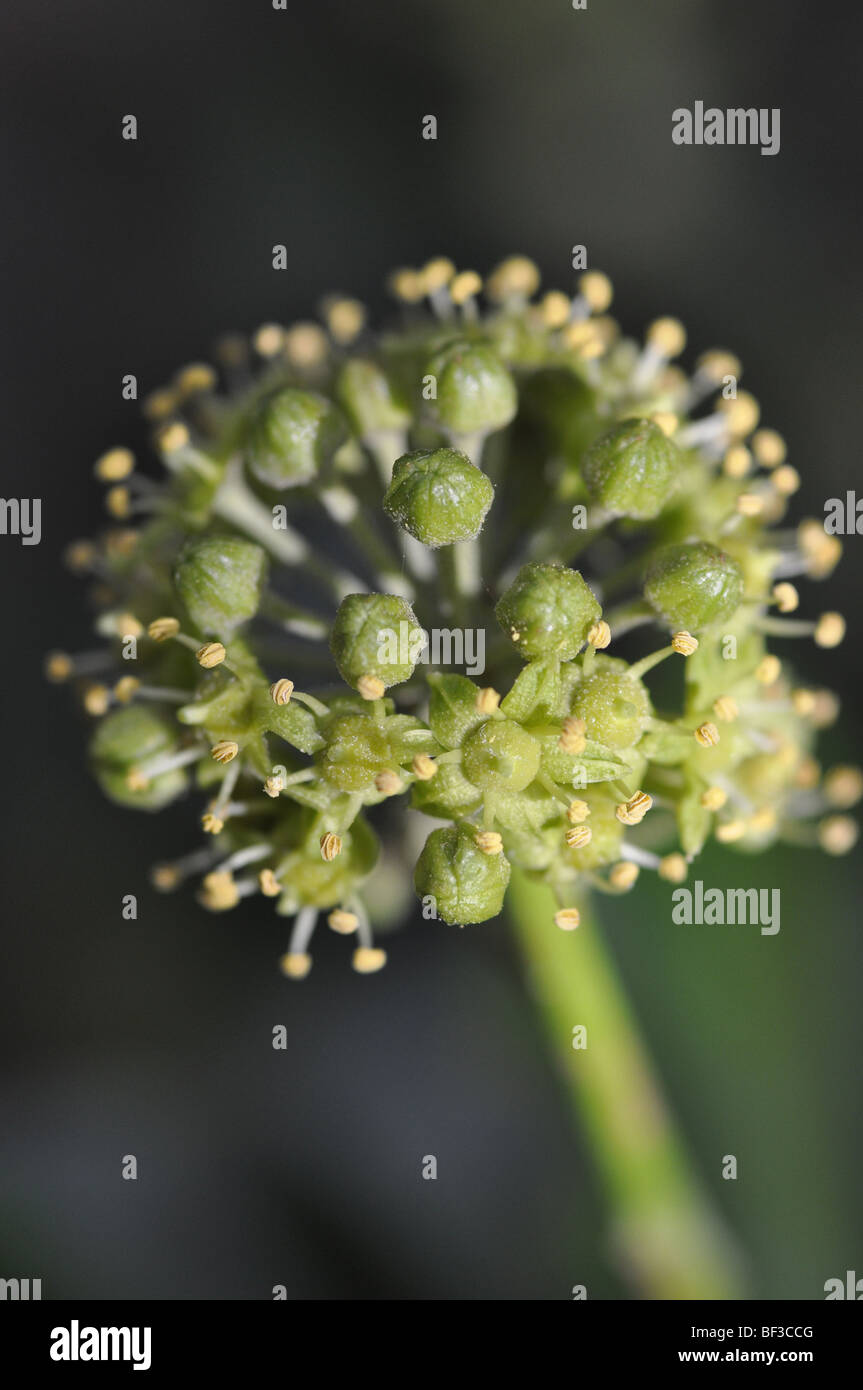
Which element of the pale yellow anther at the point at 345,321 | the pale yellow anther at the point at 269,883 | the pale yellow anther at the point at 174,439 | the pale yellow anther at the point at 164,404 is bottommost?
the pale yellow anther at the point at 269,883

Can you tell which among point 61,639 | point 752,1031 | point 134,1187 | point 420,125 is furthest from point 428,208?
point 134,1187

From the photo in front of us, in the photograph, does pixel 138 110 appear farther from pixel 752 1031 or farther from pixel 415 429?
pixel 752 1031

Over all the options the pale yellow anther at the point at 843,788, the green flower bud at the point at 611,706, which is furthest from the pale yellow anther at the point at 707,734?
the pale yellow anther at the point at 843,788

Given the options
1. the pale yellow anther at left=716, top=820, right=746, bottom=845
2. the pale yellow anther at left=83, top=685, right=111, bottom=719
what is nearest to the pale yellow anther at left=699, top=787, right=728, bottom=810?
the pale yellow anther at left=716, top=820, right=746, bottom=845

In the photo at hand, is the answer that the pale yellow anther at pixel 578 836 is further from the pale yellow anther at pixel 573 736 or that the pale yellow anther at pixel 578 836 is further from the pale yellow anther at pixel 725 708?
the pale yellow anther at pixel 725 708

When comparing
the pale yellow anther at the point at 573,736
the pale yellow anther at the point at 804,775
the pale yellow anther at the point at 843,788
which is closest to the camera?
the pale yellow anther at the point at 573,736

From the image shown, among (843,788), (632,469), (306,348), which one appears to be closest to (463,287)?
(306,348)

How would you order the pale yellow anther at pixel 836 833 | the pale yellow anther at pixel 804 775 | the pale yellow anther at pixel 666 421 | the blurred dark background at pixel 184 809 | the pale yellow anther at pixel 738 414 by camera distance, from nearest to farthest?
the pale yellow anther at pixel 666 421
the pale yellow anther at pixel 738 414
the pale yellow anther at pixel 804 775
the pale yellow anther at pixel 836 833
the blurred dark background at pixel 184 809
